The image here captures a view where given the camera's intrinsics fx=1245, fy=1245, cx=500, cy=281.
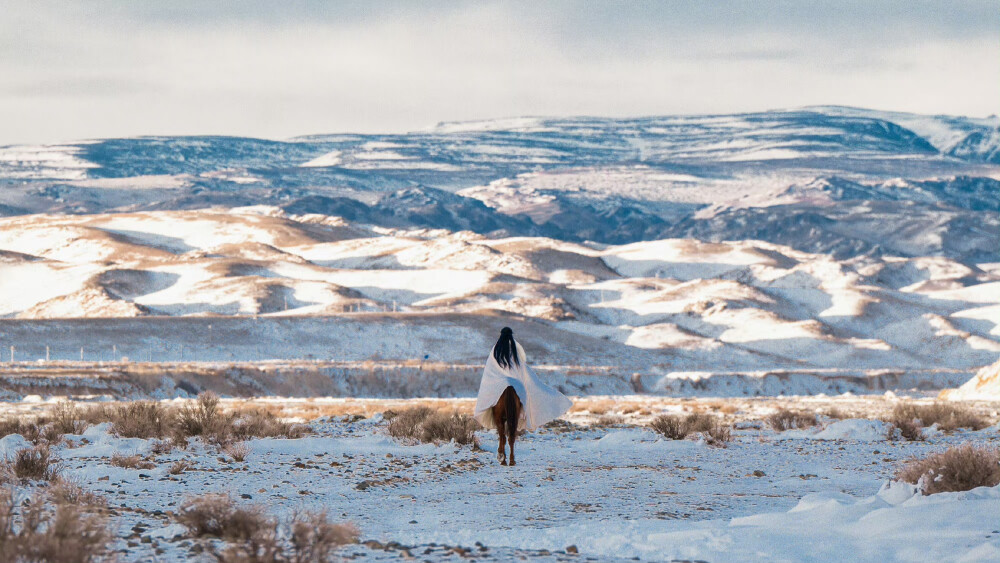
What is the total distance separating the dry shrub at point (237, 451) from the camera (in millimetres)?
12291

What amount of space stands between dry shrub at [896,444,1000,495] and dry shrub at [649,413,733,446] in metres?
6.45

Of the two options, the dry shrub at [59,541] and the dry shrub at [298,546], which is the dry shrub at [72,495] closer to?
the dry shrub at [59,541]

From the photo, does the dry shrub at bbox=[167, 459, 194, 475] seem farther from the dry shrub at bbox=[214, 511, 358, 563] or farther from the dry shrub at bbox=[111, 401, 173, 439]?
the dry shrub at bbox=[214, 511, 358, 563]

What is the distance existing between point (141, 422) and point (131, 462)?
4.05m

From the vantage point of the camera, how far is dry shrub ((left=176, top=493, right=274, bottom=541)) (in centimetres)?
681

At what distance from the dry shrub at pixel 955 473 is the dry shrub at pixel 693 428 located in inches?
254

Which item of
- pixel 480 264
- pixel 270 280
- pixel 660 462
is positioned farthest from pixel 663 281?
pixel 660 462

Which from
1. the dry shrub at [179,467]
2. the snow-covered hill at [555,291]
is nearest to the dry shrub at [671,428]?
the dry shrub at [179,467]

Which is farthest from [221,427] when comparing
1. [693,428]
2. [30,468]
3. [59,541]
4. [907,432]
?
[907,432]

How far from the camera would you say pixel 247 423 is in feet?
53.8

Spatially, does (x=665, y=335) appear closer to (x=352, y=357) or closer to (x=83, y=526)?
(x=352, y=357)

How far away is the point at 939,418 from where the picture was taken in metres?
20.6

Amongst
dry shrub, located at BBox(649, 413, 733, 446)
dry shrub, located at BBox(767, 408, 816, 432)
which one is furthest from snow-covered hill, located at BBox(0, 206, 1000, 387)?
dry shrub, located at BBox(649, 413, 733, 446)

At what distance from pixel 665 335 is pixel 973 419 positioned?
60948 millimetres
